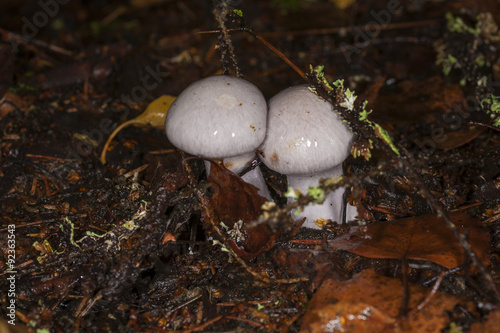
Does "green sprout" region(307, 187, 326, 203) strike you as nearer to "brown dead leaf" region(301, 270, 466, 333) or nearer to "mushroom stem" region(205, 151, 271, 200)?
Result: "brown dead leaf" region(301, 270, 466, 333)

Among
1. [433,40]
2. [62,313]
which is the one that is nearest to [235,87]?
[62,313]

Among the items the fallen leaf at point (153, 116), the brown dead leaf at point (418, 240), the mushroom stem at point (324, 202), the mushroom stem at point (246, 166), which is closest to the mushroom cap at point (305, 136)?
the mushroom stem at point (246, 166)

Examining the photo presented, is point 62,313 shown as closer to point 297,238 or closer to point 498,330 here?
point 297,238

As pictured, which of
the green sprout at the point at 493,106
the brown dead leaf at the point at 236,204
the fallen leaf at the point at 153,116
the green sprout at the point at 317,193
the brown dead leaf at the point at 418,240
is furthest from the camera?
the fallen leaf at the point at 153,116

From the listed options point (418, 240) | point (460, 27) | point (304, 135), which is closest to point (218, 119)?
point (304, 135)

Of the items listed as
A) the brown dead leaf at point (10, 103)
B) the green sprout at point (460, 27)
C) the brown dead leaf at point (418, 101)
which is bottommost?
the brown dead leaf at point (418, 101)

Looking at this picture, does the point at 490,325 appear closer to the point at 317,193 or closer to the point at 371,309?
the point at 371,309

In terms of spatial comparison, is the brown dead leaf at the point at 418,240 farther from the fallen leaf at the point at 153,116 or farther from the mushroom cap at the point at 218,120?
the fallen leaf at the point at 153,116

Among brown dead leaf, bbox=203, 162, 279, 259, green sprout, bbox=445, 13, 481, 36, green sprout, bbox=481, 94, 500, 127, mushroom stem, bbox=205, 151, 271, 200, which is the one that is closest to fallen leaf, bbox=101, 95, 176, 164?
mushroom stem, bbox=205, 151, 271, 200
